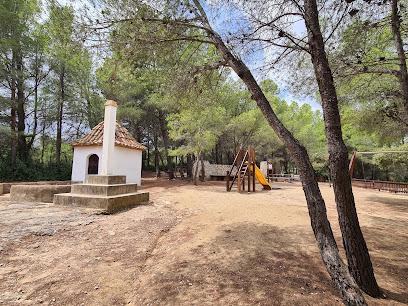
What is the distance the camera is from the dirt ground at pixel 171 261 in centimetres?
209

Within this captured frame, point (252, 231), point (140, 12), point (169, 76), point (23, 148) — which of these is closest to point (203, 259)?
point (252, 231)

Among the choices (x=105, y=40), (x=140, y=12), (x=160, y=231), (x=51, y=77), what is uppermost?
(x=51, y=77)

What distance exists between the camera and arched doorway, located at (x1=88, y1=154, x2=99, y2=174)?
1181cm

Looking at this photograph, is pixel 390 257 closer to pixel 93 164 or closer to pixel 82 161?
pixel 93 164

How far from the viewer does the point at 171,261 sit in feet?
9.43

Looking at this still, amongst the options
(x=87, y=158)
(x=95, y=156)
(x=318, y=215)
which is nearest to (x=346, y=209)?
(x=318, y=215)

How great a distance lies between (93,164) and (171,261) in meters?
10.8

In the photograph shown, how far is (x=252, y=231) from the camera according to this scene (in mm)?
4172

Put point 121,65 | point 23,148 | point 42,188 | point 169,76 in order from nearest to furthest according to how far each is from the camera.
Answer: point 121,65, point 169,76, point 42,188, point 23,148

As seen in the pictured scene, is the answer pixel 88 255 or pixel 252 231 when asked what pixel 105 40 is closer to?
pixel 88 255

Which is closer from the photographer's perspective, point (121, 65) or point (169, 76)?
point (121, 65)

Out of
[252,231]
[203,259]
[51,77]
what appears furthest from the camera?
[51,77]

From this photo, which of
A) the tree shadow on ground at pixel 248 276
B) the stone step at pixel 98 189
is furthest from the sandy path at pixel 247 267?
the stone step at pixel 98 189

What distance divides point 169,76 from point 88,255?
385cm
